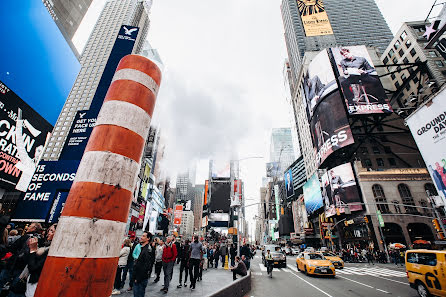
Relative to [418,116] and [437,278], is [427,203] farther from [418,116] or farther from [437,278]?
[437,278]

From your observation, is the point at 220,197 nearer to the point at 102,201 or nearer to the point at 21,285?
the point at 21,285

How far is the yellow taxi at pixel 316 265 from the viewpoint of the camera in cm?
1351

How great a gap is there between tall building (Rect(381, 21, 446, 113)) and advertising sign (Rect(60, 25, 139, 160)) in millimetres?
50227

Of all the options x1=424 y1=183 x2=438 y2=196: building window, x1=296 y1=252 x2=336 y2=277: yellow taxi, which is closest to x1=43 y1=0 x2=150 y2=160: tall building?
x1=296 y1=252 x2=336 y2=277: yellow taxi

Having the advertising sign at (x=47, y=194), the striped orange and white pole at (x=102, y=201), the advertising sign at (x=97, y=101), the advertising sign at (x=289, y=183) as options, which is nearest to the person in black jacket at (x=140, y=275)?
the striped orange and white pole at (x=102, y=201)

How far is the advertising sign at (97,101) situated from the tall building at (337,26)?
274ft

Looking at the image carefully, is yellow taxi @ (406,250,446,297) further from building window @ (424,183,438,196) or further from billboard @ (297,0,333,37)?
billboard @ (297,0,333,37)

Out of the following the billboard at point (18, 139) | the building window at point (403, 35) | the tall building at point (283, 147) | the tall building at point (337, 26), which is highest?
the tall building at point (337, 26)

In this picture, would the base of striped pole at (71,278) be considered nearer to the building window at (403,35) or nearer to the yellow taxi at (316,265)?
the yellow taxi at (316,265)

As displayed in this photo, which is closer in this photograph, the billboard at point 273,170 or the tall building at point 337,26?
the tall building at point 337,26

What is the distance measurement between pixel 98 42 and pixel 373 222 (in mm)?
118579

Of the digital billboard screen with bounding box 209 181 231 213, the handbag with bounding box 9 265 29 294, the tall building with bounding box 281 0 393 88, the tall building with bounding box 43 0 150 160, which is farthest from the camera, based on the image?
the tall building with bounding box 43 0 150 160

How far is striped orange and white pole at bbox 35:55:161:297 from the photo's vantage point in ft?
5.59

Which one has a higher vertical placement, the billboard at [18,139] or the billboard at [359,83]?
the billboard at [359,83]
